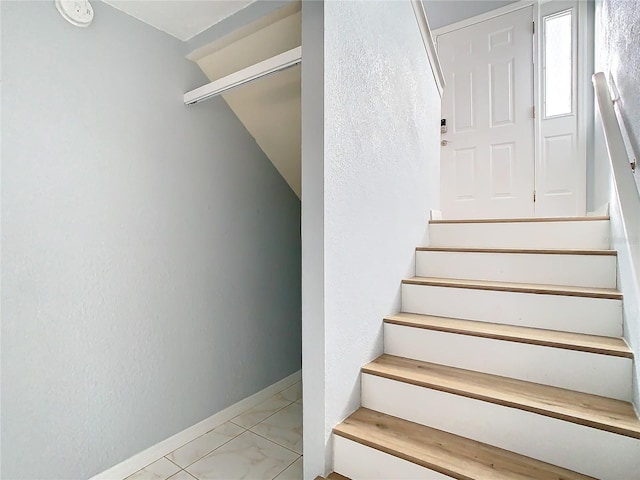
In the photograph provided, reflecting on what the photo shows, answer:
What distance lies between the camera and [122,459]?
5.28 feet

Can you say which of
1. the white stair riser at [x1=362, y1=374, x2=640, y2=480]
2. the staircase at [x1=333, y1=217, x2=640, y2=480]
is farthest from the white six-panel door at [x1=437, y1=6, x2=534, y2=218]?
the white stair riser at [x1=362, y1=374, x2=640, y2=480]

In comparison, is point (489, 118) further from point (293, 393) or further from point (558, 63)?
point (293, 393)

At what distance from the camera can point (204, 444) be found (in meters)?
1.87

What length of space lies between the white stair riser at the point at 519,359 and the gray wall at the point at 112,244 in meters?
1.16

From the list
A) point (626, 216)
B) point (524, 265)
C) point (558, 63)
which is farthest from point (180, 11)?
point (558, 63)

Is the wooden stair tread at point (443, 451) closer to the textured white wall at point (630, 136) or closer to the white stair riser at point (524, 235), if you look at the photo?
the textured white wall at point (630, 136)

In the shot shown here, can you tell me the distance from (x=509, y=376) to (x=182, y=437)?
1.74 meters

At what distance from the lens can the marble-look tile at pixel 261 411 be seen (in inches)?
83.1

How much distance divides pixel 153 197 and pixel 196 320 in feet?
2.49

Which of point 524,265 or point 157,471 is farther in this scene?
point 524,265

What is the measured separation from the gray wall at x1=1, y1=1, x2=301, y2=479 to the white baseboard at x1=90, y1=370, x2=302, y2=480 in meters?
0.04

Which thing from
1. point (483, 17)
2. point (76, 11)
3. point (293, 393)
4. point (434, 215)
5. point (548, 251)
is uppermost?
point (483, 17)

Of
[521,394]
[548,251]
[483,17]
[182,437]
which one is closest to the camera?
[521,394]

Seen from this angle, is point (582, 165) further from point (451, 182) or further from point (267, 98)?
point (267, 98)
